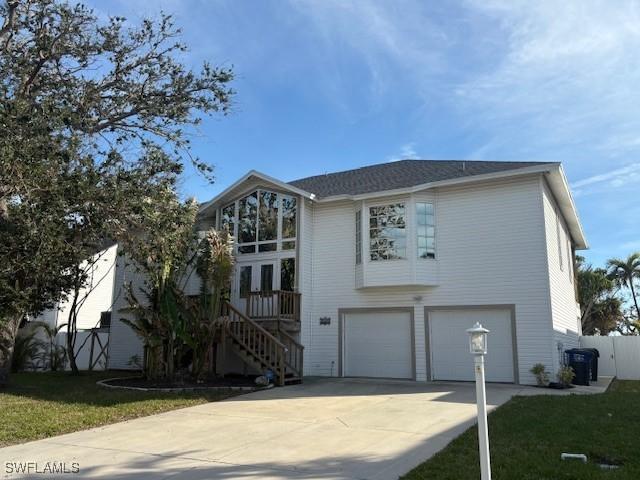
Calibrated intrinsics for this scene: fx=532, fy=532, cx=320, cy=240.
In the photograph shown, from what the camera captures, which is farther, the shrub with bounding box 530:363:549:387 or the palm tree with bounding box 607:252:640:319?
the palm tree with bounding box 607:252:640:319

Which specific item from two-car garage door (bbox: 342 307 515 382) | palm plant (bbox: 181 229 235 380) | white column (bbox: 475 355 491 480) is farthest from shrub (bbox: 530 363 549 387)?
white column (bbox: 475 355 491 480)

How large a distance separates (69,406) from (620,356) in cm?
1828

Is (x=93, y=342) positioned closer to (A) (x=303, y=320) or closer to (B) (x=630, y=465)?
(A) (x=303, y=320)

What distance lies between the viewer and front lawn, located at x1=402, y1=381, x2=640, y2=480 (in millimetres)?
5664

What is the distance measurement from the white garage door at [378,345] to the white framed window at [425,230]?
2.00 metres

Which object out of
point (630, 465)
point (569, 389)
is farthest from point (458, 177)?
point (630, 465)

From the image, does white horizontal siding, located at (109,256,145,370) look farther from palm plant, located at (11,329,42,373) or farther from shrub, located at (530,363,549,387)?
shrub, located at (530,363,549,387)

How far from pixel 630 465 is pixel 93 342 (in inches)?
794

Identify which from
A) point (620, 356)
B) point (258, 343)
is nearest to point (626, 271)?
point (620, 356)

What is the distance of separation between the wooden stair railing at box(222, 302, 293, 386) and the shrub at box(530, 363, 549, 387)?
6.61 m

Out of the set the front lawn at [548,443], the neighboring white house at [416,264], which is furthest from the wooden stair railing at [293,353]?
the front lawn at [548,443]

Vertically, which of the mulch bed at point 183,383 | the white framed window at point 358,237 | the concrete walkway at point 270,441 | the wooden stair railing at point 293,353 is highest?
the white framed window at point 358,237

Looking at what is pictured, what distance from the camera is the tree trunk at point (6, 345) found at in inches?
501

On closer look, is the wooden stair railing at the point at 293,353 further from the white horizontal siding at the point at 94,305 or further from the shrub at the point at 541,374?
the white horizontal siding at the point at 94,305
